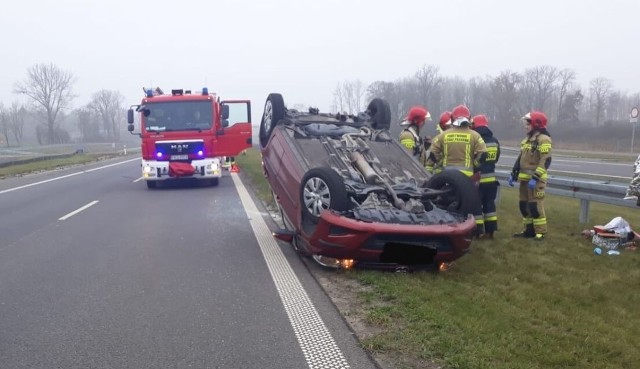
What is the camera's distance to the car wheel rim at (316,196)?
5.44 m

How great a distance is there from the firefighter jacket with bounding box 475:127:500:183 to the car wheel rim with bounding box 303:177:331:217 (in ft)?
10.1

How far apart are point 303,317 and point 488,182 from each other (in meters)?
4.36

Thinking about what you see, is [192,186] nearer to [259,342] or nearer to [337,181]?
[337,181]

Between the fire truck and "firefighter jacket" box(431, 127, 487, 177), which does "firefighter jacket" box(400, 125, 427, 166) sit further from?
the fire truck

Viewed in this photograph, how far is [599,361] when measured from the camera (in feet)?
11.1

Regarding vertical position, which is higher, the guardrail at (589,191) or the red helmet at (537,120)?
the red helmet at (537,120)

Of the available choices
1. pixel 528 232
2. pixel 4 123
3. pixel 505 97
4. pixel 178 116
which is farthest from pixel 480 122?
pixel 4 123

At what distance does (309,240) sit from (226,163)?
12.1 meters

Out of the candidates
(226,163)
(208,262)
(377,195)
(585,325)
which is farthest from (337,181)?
(226,163)

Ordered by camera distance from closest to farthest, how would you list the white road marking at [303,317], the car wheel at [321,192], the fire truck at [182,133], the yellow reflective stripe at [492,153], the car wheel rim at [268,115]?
1. the white road marking at [303,317]
2. the car wheel at [321,192]
3. the yellow reflective stripe at [492,153]
4. the car wheel rim at [268,115]
5. the fire truck at [182,133]

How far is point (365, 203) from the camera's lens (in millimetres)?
5512

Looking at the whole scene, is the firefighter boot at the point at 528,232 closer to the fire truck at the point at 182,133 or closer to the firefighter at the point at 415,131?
the firefighter at the point at 415,131

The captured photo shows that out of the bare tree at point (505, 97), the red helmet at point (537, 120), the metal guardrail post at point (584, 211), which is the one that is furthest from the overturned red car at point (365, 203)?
the bare tree at point (505, 97)

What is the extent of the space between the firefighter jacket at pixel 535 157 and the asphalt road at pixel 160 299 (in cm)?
349
